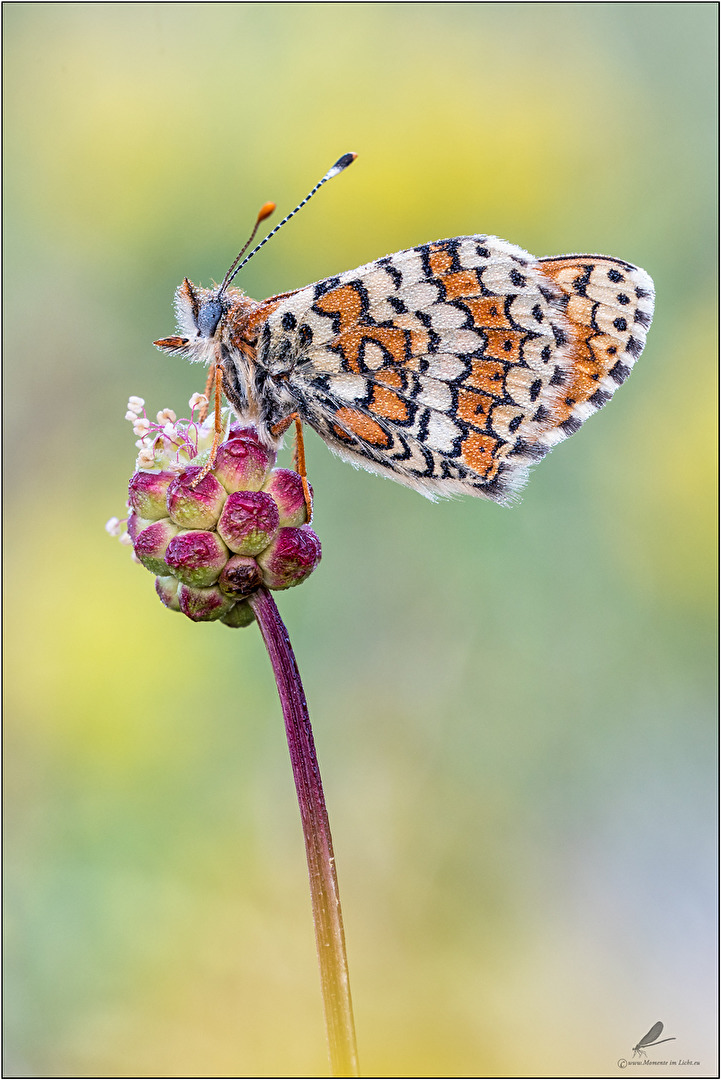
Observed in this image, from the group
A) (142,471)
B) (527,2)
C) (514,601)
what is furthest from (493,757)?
(527,2)

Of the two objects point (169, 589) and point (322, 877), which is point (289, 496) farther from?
point (322, 877)

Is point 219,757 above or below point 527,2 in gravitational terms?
below

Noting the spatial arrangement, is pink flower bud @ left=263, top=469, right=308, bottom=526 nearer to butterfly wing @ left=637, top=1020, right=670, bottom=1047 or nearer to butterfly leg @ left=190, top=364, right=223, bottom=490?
butterfly leg @ left=190, top=364, right=223, bottom=490

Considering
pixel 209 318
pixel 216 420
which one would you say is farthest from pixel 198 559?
pixel 209 318

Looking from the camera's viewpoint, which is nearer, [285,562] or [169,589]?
[285,562]

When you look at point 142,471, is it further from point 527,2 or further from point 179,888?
point 527,2

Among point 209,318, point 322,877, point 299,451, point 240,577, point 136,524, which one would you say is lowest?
point 322,877
